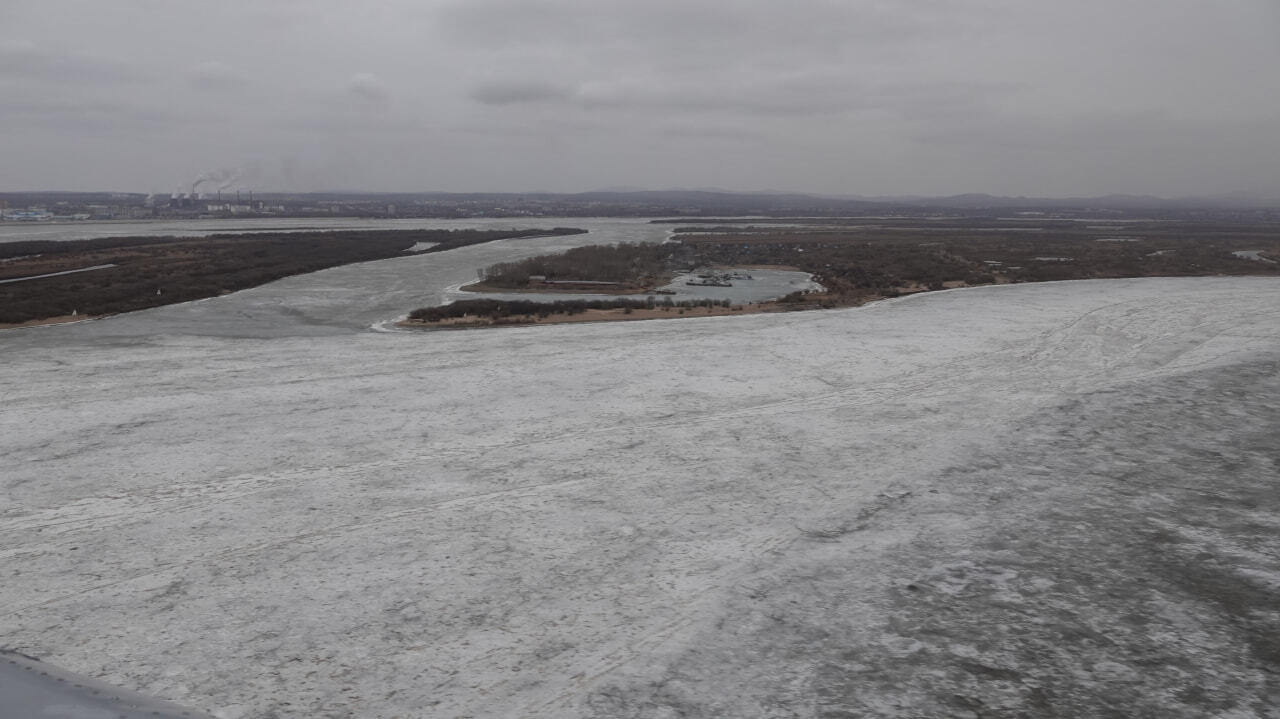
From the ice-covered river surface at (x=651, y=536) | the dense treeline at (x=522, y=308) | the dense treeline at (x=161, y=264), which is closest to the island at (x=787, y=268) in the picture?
the dense treeline at (x=522, y=308)

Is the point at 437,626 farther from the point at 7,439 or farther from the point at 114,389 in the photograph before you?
the point at 114,389

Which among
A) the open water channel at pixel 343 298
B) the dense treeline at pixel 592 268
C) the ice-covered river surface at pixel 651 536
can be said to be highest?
the dense treeline at pixel 592 268

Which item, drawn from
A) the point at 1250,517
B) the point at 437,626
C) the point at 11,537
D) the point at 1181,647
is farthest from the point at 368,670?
the point at 1250,517

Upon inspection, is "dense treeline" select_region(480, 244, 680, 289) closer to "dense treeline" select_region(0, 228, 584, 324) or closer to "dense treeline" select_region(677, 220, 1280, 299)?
"dense treeline" select_region(677, 220, 1280, 299)

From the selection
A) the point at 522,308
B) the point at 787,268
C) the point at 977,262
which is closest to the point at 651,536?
the point at 522,308

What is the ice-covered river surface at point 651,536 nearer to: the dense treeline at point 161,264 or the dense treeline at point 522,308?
the dense treeline at point 522,308
